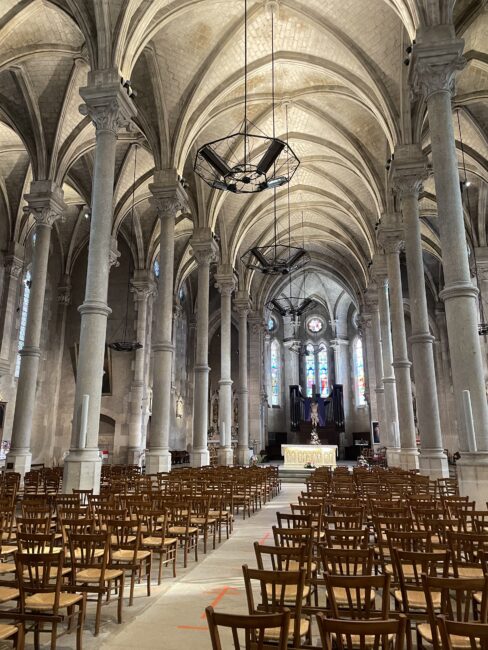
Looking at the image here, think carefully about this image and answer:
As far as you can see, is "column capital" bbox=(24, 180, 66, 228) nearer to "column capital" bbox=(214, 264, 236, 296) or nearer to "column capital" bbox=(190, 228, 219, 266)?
"column capital" bbox=(190, 228, 219, 266)

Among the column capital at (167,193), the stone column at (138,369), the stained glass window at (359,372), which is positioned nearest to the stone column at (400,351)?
the column capital at (167,193)

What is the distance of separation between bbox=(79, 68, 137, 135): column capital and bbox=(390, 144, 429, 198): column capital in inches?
353

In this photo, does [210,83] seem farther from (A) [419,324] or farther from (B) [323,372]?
(B) [323,372]

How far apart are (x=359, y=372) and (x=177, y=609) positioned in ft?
135

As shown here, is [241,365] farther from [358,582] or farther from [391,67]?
[358,582]

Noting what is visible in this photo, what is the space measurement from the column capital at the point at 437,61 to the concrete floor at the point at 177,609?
11.2m

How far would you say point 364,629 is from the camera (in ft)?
7.40

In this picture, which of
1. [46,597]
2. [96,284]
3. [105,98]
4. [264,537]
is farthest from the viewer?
[105,98]

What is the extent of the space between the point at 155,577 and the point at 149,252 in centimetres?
2400

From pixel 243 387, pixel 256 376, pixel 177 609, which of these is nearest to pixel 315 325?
pixel 256 376

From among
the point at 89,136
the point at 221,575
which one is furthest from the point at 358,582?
the point at 89,136

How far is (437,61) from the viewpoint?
1160 cm

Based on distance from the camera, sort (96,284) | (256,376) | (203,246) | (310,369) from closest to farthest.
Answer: (96,284)
(203,246)
(256,376)
(310,369)

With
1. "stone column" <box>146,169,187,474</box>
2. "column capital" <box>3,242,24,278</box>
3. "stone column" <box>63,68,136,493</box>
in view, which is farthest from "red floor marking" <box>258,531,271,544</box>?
"column capital" <box>3,242,24,278</box>
